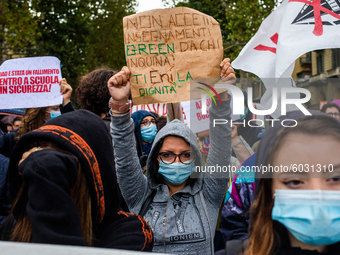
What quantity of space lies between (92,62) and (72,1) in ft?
12.8

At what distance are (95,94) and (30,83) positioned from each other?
59 centimetres

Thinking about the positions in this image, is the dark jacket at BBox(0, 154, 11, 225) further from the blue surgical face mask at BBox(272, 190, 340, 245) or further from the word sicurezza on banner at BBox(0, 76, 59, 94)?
the blue surgical face mask at BBox(272, 190, 340, 245)

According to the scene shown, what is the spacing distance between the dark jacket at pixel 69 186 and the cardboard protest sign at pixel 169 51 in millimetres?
473

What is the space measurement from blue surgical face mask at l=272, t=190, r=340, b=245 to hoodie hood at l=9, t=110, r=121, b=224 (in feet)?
2.29

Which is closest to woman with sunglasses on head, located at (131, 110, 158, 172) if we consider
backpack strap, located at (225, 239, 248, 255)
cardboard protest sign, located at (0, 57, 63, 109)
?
cardboard protest sign, located at (0, 57, 63, 109)

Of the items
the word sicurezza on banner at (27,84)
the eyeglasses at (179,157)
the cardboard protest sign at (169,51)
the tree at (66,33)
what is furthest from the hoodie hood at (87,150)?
the tree at (66,33)

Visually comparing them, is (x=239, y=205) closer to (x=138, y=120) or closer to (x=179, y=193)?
(x=179, y=193)

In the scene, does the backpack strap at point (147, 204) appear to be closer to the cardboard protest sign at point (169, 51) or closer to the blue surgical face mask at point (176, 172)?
the blue surgical face mask at point (176, 172)

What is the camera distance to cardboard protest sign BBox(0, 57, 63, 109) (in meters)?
2.91

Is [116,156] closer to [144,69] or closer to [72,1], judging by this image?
[144,69]

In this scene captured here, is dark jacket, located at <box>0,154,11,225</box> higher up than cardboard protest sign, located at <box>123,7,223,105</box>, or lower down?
lower down

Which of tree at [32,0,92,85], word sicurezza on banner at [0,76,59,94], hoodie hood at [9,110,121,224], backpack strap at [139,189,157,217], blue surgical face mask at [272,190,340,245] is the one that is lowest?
backpack strap at [139,189,157,217]

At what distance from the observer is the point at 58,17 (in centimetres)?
1645

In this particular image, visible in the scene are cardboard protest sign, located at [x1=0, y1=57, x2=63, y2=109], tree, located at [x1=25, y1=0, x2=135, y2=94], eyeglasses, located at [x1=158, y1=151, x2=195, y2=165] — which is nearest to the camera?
eyeglasses, located at [x1=158, y1=151, x2=195, y2=165]
